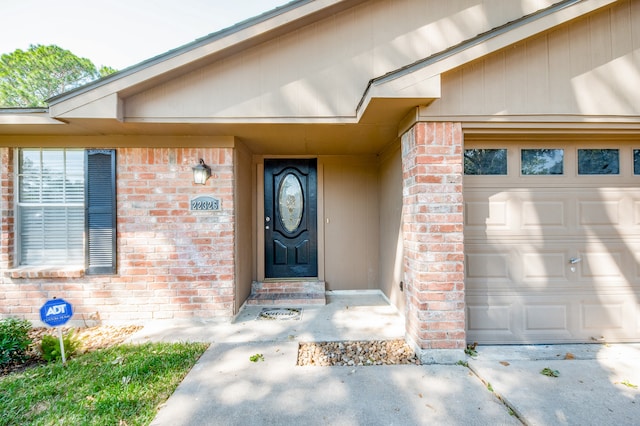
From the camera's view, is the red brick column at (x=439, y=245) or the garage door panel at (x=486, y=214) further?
the garage door panel at (x=486, y=214)

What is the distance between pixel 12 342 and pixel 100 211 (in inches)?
62.1

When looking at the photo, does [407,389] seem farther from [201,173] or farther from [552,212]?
[201,173]

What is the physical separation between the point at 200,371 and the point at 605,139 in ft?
15.4

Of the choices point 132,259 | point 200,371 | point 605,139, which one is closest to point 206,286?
point 132,259

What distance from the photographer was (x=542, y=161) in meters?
3.09

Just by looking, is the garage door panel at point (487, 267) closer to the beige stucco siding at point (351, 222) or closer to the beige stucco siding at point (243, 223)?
the beige stucco siding at point (351, 222)

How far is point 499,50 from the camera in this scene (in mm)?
2648

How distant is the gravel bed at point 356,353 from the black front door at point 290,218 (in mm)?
2024

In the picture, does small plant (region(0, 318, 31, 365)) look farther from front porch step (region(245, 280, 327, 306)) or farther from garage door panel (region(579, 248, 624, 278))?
garage door panel (region(579, 248, 624, 278))

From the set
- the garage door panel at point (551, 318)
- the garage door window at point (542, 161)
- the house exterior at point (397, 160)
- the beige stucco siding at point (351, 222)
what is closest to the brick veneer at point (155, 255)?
the house exterior at point (397, 160)

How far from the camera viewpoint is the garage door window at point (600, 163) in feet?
10.2

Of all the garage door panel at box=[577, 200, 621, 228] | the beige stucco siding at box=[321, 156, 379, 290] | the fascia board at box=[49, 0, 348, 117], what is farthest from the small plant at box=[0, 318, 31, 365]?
Result: the garage door panel at box=[577, 200, 621, 228]

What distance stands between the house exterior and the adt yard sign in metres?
0.93

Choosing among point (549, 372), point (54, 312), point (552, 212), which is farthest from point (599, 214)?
point (54, 312)
